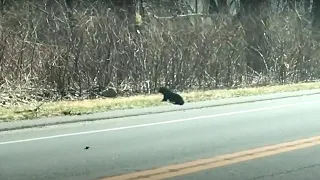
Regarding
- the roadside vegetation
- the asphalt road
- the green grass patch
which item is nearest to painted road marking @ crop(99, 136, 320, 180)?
the asphalt road

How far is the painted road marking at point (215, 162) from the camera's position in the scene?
24.9ft

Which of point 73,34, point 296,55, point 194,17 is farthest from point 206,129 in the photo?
point 296,55

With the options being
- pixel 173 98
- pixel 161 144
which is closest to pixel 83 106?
pixel 173 98

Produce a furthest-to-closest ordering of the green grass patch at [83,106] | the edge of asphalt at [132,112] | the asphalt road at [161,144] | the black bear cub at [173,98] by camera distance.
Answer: the black bear cub at [173,98] → the green grass patch at [83,106] → the edge of asphalt at [132,112] → the asphalt road at [161,144]

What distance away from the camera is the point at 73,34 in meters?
19.6

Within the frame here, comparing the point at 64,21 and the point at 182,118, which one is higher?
the point at 64,21

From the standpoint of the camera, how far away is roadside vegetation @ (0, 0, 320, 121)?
714 inches

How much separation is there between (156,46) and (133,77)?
1.46m

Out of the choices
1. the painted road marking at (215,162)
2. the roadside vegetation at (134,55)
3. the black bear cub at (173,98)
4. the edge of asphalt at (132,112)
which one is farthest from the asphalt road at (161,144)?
the roadside vegetation at (134,55)

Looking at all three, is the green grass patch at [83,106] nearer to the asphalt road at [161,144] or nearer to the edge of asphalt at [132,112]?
the edge of asphalt at [132,112]

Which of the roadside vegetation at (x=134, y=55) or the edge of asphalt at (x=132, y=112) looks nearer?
the edge of asphalt at (x=132, y=112)

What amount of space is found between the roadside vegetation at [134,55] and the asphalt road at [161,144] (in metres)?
2.53

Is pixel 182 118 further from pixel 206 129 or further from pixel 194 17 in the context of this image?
pixel 194 17

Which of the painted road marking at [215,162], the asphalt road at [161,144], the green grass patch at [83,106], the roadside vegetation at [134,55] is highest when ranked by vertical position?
the roadside vegetation at [134,55]
